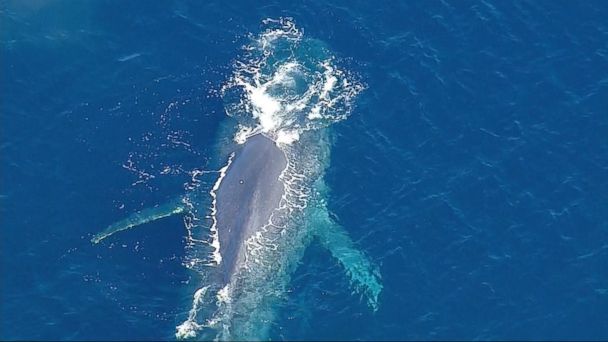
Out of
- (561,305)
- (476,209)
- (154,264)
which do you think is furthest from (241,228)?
(561,305)

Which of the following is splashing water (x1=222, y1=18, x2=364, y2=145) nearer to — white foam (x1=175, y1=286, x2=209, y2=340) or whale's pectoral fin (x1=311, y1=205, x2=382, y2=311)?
whale's pectoral fin (x1=311, y1=205, x2=382, y2=311)

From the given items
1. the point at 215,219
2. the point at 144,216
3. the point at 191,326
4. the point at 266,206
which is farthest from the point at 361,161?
the point at 191,326

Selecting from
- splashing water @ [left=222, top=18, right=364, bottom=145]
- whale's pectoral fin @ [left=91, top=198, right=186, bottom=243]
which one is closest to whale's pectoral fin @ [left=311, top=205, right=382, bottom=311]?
splashing water @ [left=222, top=18, right=364, bottom=145]

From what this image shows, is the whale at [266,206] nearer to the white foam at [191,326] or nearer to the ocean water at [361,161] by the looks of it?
the white foam at [191,326]

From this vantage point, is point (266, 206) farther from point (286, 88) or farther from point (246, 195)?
point (286, 88)

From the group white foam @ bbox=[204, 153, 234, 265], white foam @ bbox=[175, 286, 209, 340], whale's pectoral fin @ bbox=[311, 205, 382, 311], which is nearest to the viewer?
white foam @ bbox=[175, 286, 209, 340]

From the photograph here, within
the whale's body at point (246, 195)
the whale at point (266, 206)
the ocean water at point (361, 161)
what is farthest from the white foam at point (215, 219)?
the ocean water at point (361, 161)
